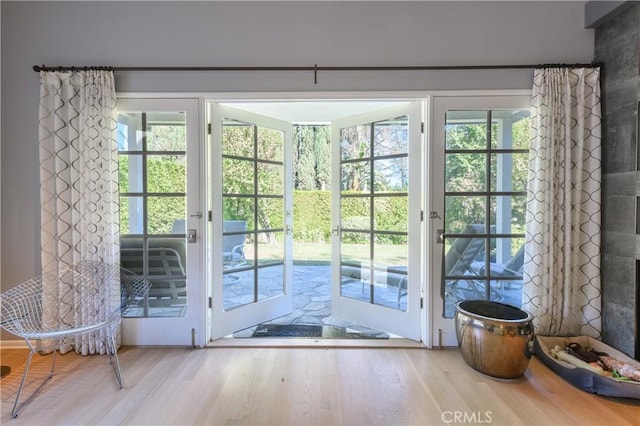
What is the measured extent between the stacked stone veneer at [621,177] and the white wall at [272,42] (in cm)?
20

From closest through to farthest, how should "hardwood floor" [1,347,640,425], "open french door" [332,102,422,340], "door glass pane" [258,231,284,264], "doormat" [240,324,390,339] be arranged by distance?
1. "hardwood floor" [1,347,640,425]
2. "open french door" [332,102,422,340]
3. "doormat" [240,324,390,339]
4. "door glass pane" [258,231,284,264]

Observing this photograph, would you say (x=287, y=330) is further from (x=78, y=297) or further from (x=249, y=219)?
(x=78, y=297)

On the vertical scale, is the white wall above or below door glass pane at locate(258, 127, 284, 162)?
above

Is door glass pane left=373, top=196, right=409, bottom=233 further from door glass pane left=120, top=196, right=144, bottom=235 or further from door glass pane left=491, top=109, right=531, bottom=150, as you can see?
door glass pane left=120, top=196, right=144, bottom=235

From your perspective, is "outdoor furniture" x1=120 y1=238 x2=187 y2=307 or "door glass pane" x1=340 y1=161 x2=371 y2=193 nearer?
"outdoor furniture" x1=120 y1=238 x2=187 y2=307


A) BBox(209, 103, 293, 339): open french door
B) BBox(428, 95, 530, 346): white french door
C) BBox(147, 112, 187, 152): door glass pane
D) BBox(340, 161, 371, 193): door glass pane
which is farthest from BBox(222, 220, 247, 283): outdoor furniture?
BBox(428, 95, 530, 346): white french door

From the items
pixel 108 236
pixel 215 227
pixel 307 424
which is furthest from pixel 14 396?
pixel 307 424

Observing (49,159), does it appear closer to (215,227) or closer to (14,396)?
(215,227)

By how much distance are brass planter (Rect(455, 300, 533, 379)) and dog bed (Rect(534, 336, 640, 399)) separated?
0.27m

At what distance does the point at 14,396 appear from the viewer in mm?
1764

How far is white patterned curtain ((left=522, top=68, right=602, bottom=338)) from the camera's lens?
2.17 m

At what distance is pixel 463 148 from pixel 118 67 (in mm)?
2754

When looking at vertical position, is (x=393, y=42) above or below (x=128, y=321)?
above

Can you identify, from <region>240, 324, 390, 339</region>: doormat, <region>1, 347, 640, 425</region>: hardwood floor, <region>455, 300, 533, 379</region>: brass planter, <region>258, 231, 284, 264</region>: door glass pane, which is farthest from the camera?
<region>258, 231, 284, 264</region>: door glass pane
